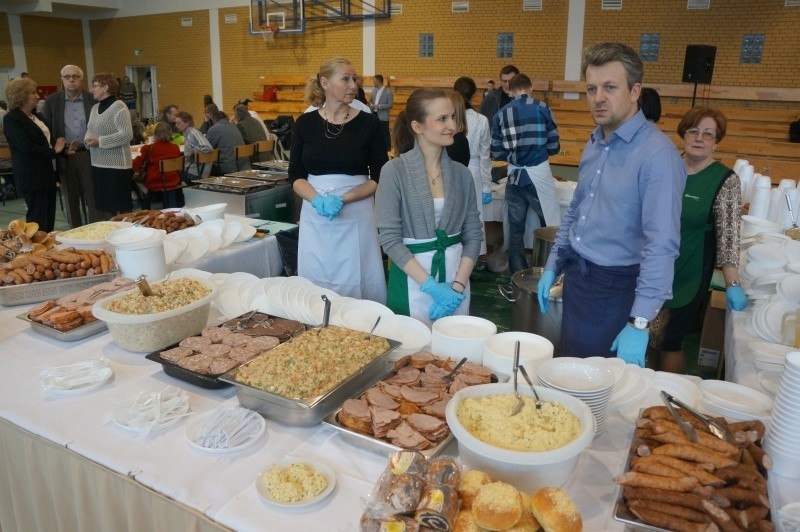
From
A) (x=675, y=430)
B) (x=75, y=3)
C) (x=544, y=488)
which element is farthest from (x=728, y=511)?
(x=75, y=3)

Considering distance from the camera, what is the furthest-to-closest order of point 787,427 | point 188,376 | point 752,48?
1. point 752,48
2. point 188,376
3. point 787,427

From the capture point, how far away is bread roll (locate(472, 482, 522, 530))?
992mm

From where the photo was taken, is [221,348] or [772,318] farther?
[772,318]

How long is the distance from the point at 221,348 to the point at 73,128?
5656mm

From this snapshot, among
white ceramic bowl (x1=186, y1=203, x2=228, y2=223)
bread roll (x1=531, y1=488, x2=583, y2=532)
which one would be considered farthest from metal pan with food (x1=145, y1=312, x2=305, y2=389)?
white ceramic bowl (x1=186, y1=203, x2=228, y2=223)

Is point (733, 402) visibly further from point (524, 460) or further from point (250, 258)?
point (250, 258)

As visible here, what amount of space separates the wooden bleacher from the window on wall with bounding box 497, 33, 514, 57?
0.71m

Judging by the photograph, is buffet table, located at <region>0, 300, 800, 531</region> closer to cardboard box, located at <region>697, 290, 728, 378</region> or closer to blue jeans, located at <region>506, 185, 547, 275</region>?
cardboard box, located at <region>697, 290, 728, 378</region>

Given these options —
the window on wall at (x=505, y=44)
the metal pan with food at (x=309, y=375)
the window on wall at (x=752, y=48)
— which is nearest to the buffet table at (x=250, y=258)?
the metal pan with food at (x=309, y=375)

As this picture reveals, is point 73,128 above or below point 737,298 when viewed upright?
above

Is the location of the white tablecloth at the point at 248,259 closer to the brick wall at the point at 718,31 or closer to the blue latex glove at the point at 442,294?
the blue latex glove at the point at 442,294

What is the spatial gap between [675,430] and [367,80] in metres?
12.4

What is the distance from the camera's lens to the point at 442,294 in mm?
2293

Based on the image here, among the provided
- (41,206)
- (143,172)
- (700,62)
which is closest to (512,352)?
(41,206)
